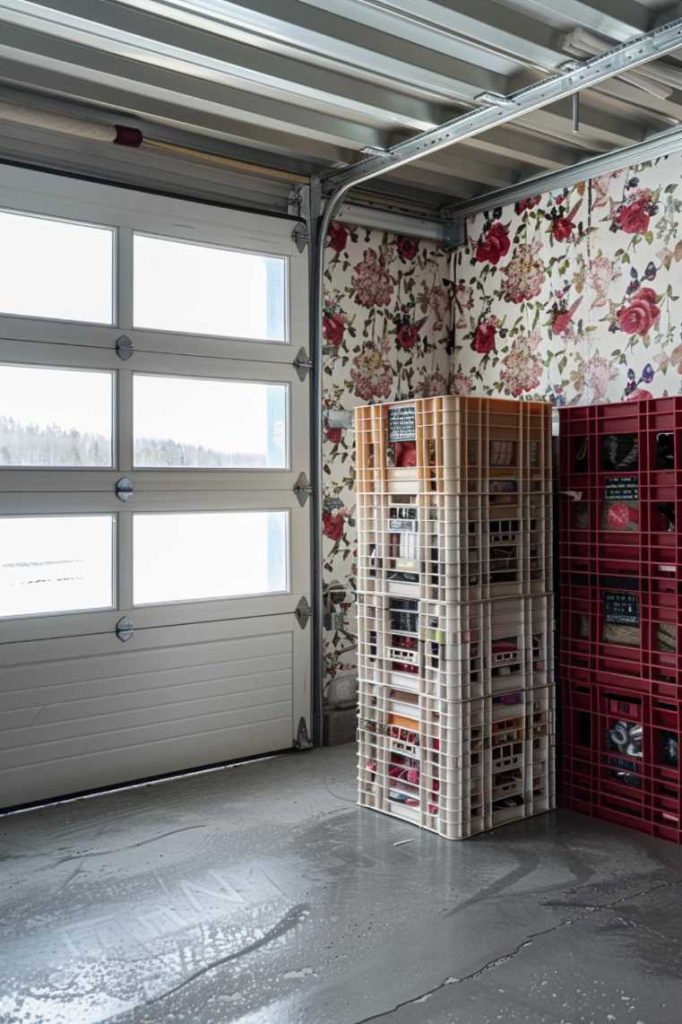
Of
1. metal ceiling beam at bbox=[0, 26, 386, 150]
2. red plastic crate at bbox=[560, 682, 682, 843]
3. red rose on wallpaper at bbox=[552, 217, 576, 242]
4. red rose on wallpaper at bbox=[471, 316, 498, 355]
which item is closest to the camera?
metal ceiling beam at bbox=[0, 26, 386, 150]

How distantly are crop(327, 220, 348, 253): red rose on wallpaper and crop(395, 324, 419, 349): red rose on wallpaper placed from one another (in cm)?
60

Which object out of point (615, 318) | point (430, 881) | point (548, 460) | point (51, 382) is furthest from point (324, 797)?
point (615, 318)

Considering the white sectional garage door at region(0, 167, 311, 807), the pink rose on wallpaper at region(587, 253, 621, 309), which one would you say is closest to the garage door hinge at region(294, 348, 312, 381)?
the white sectional garage door at region(0, 167, 311, 807)

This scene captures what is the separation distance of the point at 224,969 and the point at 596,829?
1788 millimetres

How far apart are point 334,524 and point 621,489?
174cm

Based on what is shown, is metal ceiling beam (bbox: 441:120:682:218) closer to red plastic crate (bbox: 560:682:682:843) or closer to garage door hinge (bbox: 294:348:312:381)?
garage door hinge (bbox: 294:348:312:381)

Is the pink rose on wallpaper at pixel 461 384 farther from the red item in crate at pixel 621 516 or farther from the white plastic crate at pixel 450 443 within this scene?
the red item in crate at pixel 621 516

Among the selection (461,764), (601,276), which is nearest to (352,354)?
(601,276)

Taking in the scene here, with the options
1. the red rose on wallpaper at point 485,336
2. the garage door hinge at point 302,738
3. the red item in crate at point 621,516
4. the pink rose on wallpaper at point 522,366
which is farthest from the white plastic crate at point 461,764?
the red rose on wallpaper at point 485,336

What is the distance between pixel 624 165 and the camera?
4.59m

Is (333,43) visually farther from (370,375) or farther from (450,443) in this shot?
(370,375)

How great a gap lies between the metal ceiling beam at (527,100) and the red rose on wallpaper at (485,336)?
120cm

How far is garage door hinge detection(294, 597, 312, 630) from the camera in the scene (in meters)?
4.98

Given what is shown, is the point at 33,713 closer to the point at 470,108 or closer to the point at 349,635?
the point at 349,635
